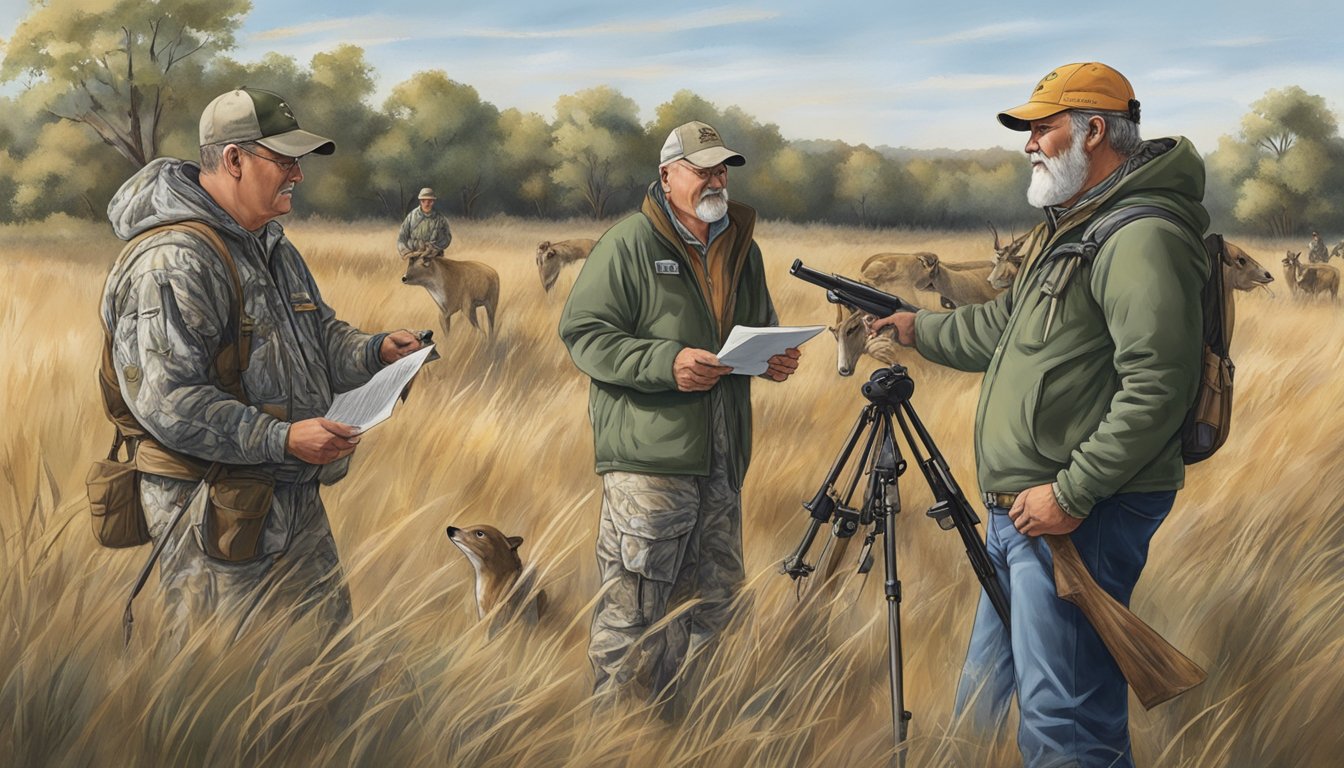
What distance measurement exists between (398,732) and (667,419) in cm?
142

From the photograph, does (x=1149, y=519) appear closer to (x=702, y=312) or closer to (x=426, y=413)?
(x=702, y=312)

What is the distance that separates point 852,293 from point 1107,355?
40.7 inches

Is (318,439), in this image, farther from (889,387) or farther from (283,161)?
(889,387)

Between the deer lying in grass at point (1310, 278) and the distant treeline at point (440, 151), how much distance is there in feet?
10.6

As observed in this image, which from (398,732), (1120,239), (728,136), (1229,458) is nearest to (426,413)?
(398,732)

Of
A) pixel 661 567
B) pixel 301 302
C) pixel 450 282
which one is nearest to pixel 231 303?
pixel 301 302

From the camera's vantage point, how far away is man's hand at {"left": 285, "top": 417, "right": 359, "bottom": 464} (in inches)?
147

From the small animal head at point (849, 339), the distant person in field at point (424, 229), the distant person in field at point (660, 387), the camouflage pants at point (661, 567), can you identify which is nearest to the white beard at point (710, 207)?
the distant person in field at point (660, 387)

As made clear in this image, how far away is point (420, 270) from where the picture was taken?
12.2 meters

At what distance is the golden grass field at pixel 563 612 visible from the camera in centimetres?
383

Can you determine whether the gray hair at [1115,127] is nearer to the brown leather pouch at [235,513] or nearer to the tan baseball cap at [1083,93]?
the tan baseball cap at [1083,93]

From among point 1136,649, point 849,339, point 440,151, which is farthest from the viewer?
point 440,151

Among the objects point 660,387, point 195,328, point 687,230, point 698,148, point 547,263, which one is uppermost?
point 698,148

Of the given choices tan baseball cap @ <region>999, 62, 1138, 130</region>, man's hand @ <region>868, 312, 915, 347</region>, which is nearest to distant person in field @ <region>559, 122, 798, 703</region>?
man's hand @ <region>868, 312, 915, 347</region>
